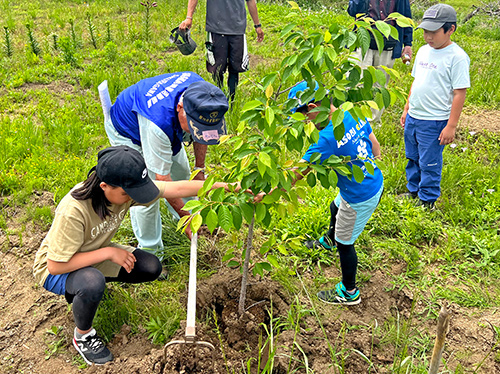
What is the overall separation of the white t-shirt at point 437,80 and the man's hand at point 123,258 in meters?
2.60

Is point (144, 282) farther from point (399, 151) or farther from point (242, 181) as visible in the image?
point (399, 151)

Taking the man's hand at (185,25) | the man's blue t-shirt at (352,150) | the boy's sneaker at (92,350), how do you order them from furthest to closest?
1. the man's hand at (185,25)
2. the boy's sneaker at (92,350)
3. the man's blue t-shirt at (352,150)

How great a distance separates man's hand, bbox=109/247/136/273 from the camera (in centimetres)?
247

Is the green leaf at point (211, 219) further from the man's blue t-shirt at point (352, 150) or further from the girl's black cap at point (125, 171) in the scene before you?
the man's blue t-shirt at point (352, 150)

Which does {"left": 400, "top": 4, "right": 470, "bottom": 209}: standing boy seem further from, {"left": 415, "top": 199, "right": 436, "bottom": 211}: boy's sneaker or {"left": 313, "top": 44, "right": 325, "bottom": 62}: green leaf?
{"left": 313, "top": 44, "right": 325, "bottom": 62}: green leaf

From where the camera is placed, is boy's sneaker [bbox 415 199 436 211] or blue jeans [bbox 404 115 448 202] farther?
boy's sneaker [bbox 415 199 436 211]

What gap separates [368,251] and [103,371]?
6.72ft

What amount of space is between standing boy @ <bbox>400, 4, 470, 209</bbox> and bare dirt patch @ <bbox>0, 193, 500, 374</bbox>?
3.70 ft

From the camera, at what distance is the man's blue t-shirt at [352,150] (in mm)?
2359

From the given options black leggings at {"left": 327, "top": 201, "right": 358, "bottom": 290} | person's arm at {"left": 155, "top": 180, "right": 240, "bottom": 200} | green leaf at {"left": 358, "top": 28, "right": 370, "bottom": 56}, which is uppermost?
green leaf at {"left": 358, "top": 28, "right": 370, "bottom": 56}

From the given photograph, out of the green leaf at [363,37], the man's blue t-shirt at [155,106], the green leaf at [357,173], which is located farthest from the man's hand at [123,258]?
the green leaf at [363,37]


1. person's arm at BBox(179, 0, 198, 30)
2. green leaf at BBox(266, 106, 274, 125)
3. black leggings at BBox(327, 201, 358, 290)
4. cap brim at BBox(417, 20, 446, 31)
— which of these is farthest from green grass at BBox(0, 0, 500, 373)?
cap brim at BBox(417, 20, 446, 31)

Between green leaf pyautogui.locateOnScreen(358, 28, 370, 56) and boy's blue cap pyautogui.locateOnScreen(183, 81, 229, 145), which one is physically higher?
green leaf pyautogui.locateOnScreen(358, 28, 370, 56)

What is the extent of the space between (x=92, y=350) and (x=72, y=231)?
727 millimetres
